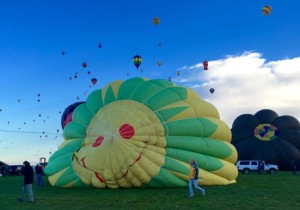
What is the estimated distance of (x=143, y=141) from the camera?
1575cm

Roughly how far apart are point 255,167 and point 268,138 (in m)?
3.27

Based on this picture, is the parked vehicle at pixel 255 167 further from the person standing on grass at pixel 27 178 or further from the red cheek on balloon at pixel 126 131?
the person standing on grass at pixel 27 178

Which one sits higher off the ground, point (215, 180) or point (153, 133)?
point (153, 133)

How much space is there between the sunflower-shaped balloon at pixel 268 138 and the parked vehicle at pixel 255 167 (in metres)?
1.60

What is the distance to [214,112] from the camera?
18297mm

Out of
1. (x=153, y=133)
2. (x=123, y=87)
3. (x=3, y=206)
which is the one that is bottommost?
(x=3, y=206)

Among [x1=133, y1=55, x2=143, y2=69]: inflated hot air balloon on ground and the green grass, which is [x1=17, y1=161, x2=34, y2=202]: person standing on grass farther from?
[x1=133, y1=55, x2=143, y2=69]: inflated hot air balloon on ground

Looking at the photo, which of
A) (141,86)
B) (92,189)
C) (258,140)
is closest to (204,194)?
(92,189)

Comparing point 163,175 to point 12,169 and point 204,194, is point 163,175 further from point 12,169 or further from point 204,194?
point 12,169

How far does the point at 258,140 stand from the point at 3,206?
28.3m

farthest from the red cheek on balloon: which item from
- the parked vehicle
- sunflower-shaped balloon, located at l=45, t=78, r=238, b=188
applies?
the parked vehicle

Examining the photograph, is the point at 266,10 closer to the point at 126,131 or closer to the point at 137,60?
the point at 137,60

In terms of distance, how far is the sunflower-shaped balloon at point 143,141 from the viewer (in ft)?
51.2

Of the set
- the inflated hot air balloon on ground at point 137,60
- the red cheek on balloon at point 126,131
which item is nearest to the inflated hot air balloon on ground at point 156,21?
the inflated hot air balloon on ground at point 137,60
